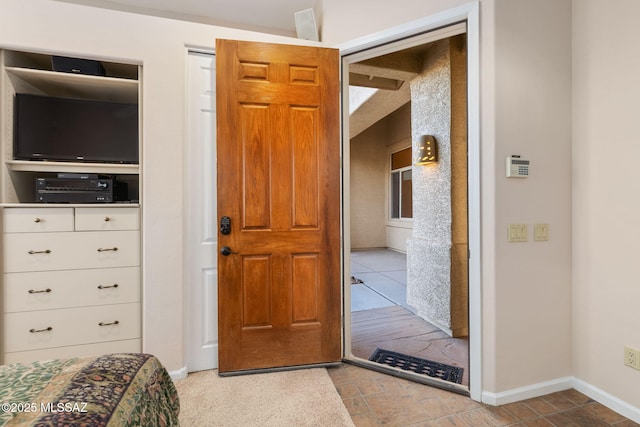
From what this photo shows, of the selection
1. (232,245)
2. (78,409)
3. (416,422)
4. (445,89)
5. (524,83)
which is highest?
(445,89)

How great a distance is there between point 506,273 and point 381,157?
7.08 metres

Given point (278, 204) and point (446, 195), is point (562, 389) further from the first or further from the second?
point (278, 204)

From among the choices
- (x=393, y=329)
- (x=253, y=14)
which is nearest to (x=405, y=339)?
(x=393, y=329)

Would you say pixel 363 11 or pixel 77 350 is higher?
pixel 363 11

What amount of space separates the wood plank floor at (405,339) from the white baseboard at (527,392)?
22cm

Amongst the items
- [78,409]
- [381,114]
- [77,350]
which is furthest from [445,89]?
[77,350]

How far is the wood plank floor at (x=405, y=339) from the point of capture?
2406 millimetres

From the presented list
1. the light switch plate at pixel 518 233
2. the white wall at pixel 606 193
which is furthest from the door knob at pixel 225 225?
the white wall at pixel 606 193

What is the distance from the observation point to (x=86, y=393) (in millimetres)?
773

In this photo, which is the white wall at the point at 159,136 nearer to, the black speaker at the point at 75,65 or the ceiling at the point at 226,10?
the black speaker at the point at 75,65

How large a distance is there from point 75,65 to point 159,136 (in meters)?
0.73

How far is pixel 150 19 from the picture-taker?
2010mm

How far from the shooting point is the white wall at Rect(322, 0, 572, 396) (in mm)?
1755

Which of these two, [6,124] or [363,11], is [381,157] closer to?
[363,11]
